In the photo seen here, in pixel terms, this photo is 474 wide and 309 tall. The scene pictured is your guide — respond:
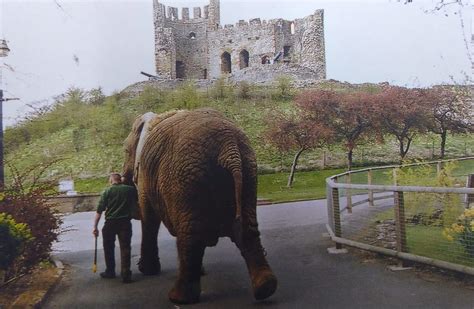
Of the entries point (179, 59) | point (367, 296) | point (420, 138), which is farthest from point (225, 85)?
point (367, 296)

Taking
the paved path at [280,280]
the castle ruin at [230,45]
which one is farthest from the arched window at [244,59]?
the paved path at [280,280]

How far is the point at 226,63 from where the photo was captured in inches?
299

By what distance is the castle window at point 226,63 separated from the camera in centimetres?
754

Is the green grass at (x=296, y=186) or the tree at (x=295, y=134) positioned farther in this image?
the tree at (x=295, y=134)

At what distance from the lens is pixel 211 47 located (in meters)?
7.63

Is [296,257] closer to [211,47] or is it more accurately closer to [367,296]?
[367,296]

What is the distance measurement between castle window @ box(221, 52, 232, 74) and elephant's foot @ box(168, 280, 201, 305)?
439 centimetres

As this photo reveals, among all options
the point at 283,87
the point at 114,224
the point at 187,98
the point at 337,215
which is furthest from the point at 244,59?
the point at 114,224

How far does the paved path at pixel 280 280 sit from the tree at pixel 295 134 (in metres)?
0.69

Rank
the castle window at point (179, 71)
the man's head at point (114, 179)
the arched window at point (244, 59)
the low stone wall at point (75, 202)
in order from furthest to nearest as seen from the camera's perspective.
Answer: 1. the arched window at point (244, 59)
2. the castle window at point (179, 71)
3. the low stone wall at point (75, 202)
4. the man's head at point (114, 179)

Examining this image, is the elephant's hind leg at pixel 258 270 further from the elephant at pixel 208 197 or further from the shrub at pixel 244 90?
the shrub at pixel 244 90

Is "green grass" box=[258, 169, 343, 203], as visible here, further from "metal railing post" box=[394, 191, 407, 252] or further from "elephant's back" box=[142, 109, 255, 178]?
"elephant's back" box=[142, 109, 255, 178]

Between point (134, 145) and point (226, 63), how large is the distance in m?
3.24

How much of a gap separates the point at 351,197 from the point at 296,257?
1.01 meters
